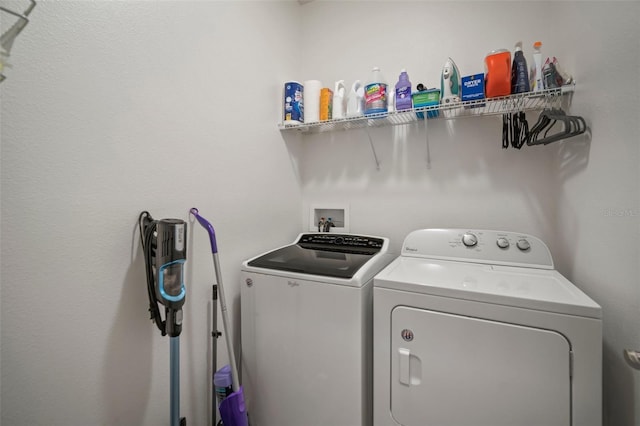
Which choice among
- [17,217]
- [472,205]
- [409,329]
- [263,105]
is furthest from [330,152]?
[17,217]

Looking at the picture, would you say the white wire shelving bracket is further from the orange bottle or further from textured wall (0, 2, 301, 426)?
textured wall (0, 2, 301, 426)

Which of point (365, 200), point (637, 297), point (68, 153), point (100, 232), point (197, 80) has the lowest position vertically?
point (637, 297)

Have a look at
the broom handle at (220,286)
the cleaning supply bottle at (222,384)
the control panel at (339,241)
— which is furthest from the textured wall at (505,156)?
the cleaning supply bottle at (222,384)

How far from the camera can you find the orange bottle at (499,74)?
1.31m

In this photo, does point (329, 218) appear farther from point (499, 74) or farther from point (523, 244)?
point (499, 74)

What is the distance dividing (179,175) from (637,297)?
1.70 m

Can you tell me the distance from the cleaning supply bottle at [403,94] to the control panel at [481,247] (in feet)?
Answer: 2.41

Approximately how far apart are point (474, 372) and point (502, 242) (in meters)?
0.70

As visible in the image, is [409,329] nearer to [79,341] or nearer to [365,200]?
[365,200]

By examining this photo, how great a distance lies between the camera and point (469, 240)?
1.47 m

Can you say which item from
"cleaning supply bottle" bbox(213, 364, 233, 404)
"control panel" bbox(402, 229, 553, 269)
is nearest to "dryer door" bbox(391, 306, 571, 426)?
"control panel" bbox(402, 229, 553, 269)

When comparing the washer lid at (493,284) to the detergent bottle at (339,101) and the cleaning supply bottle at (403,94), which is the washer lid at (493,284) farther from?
the detergent bottle at (339,101)

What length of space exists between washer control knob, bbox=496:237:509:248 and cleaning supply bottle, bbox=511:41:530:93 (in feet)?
2.42

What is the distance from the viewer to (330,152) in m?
2.08
